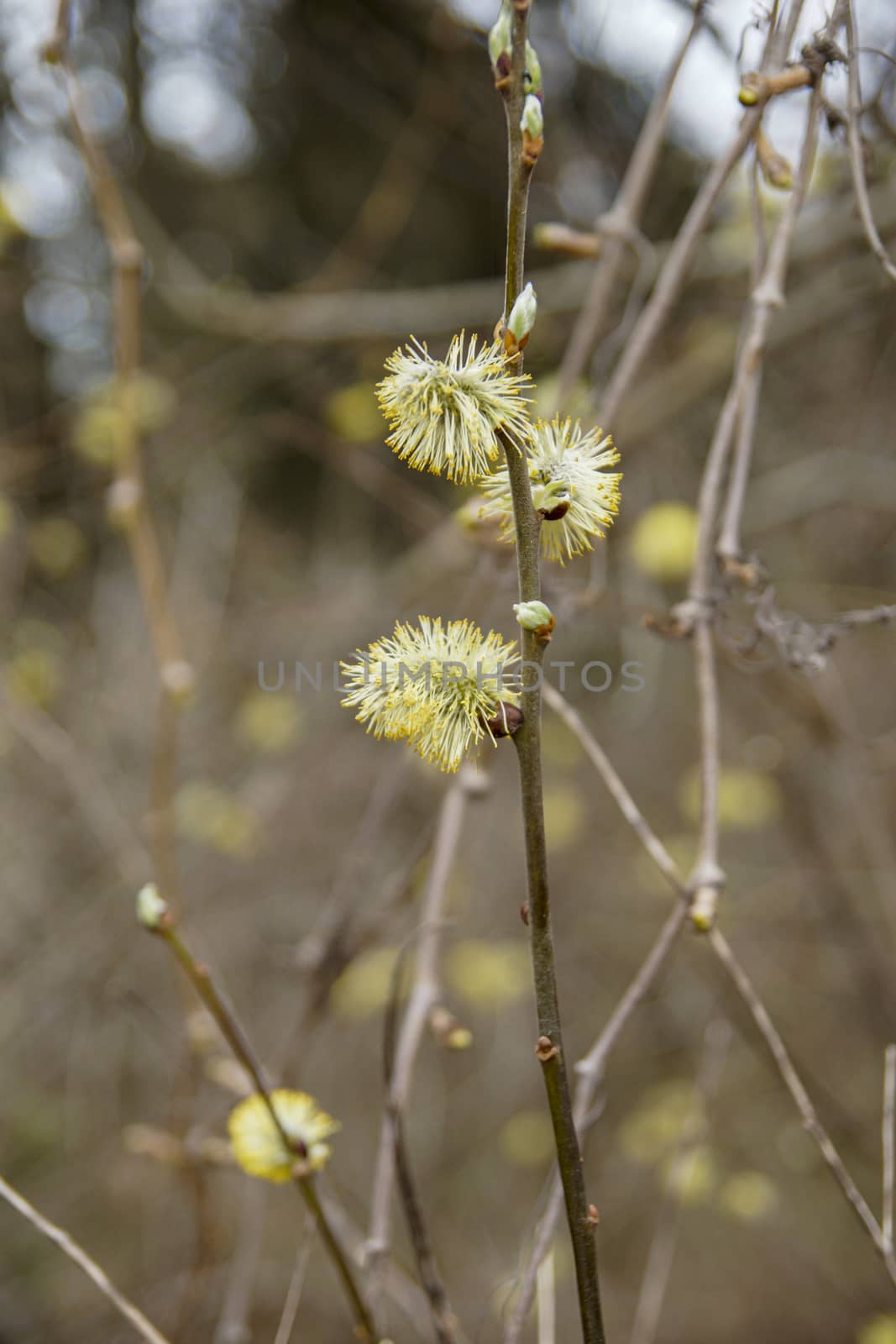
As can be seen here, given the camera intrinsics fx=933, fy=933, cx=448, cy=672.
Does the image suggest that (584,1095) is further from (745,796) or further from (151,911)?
(745,796)

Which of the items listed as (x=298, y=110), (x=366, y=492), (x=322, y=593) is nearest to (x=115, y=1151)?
(x=322, y=593)

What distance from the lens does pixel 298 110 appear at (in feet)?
5.92

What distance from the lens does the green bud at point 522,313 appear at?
0.38 meters

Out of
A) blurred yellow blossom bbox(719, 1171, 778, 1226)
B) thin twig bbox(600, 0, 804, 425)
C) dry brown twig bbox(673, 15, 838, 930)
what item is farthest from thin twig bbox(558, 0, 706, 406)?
blurred yellow blossom bbox(719, 1171, 778, 1226)

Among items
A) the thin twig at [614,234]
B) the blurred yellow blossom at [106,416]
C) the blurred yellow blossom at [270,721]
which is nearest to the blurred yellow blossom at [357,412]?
the blurred yellow blossom at [106,416]

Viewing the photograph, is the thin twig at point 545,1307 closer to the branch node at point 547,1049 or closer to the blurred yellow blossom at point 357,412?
the branch node at point 547,1049

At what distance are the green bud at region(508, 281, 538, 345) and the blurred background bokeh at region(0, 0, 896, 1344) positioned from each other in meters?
0.93

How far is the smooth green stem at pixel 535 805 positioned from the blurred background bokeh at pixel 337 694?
897mm

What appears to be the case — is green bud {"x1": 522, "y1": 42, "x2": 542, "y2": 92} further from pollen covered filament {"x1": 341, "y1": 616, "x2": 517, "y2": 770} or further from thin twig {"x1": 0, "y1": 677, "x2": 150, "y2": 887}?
thin twig {"x1": 0, "y1": 677, "x2": 150, "y2": 887}

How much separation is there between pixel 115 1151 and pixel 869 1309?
150 cm

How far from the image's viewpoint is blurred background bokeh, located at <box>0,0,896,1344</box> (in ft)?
5.16

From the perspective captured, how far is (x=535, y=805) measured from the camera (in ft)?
1.30

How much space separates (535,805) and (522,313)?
0.66 ft

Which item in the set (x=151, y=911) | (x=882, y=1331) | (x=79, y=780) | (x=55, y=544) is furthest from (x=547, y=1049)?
(x=55, y=544)
